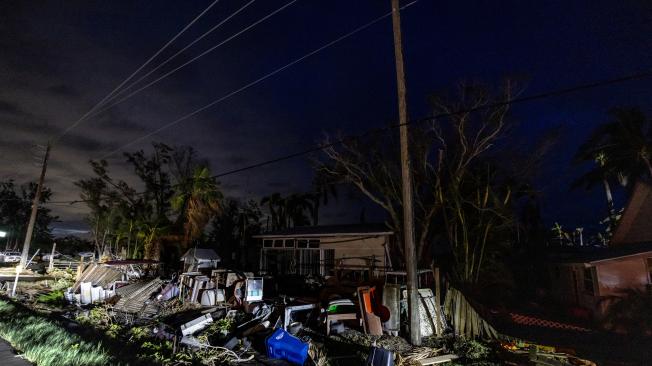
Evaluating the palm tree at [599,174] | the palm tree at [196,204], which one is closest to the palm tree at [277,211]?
the palm tree at [196,204]

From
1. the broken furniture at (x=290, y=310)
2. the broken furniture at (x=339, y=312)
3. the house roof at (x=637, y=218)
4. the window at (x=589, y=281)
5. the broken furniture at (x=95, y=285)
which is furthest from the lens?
the house roof at (x=637, y=218)

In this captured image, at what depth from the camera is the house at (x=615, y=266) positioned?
15.0m

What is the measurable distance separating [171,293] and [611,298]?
20.1 m

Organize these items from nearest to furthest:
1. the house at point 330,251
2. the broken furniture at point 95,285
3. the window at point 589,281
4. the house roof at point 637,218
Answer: the broken furniture at point 95,285
the window at point 589,281
the house roof at point 637,218
the house at point 330,251

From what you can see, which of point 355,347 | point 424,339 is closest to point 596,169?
point 424,339

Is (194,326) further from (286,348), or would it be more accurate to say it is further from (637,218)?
(637,218)

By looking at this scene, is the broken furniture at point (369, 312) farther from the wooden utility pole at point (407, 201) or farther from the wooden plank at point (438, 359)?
the wooden plank at point (438, 359)

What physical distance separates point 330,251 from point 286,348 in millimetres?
14214

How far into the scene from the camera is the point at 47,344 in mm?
8086

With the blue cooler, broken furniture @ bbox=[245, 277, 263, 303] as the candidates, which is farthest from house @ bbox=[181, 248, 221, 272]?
the blue cooler

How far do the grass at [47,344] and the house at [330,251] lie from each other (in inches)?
479

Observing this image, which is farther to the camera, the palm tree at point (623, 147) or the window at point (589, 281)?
the palm tree at point (623, 147)

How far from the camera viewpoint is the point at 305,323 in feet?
38.6

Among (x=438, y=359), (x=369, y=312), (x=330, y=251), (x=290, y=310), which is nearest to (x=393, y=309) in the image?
(x=369, y=312)
